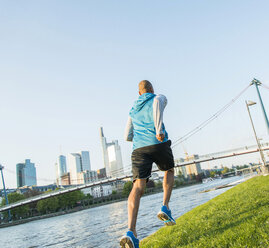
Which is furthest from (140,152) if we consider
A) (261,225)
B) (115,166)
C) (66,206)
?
(115,166)


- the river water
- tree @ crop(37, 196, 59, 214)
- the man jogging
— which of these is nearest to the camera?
the man jogging

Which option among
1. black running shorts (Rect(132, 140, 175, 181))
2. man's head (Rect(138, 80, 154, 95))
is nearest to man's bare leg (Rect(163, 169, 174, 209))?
black running shorts (Rect(132, 140, 175, 181))

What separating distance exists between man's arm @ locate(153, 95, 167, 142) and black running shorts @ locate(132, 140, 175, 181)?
0.44 feet

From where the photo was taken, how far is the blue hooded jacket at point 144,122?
98.4 inches

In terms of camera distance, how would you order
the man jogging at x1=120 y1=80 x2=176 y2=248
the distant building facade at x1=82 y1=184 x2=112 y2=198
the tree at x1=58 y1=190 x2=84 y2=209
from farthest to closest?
the distant building facade at x1=82 y1=184 x2=112 y2=198, the tree at x1=58 y1=190 x2=84 y2=209, the man jogging at x1=120 y1=80 x2=176 y2=248

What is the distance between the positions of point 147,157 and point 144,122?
15.8 inches

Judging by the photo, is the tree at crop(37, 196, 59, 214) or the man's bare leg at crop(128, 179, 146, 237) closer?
A: the man's bare leg at crop(128, 179, 146, 237)

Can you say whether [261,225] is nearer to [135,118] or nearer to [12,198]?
[135,118]

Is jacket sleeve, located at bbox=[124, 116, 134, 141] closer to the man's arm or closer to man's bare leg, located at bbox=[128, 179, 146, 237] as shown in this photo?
the man's arm

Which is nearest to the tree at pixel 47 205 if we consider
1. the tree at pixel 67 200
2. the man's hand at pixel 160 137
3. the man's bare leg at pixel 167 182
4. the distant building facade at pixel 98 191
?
the tree at pixel 67 200

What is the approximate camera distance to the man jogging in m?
2.36

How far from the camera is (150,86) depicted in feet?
9.22

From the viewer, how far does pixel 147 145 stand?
246 centimetres

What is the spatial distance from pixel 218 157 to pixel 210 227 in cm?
5029
